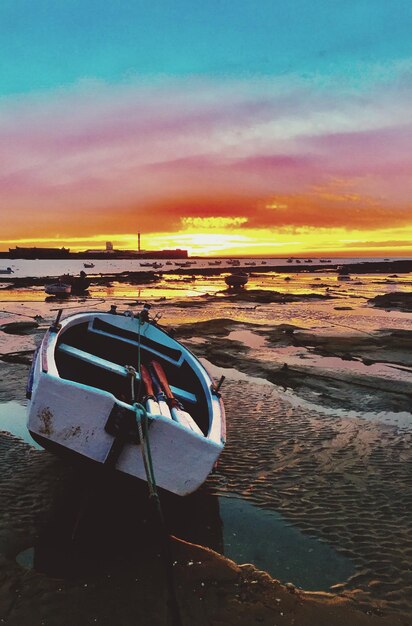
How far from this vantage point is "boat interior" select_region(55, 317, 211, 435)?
875cm

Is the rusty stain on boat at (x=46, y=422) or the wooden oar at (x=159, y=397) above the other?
the rusty stain on boat at (x=46, y=422)

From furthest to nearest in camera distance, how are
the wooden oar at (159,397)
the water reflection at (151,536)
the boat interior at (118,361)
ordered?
the boat interior at (118,361) < the wooden oar at (159,397) < the water reflection at (151,536)

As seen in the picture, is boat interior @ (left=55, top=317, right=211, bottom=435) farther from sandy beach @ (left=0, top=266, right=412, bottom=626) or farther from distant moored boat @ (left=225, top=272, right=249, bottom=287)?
distant moored boat @ (left=225, top=272, right=249, bottom=287)

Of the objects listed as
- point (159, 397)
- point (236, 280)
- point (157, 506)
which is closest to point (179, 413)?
point (159, 397)

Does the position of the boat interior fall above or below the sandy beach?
above

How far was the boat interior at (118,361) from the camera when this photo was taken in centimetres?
875

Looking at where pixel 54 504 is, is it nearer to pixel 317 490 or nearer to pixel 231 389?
pixel 317 490

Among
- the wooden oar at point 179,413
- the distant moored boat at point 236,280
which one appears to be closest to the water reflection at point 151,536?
the wooden oar at point 179,413

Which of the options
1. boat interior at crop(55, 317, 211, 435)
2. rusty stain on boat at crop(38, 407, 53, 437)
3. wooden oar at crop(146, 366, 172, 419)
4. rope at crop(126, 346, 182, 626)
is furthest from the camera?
boat interior at crop(55, 317, 211, 435)

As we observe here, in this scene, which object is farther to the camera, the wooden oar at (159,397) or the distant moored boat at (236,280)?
the distant moored boat at (236,280)

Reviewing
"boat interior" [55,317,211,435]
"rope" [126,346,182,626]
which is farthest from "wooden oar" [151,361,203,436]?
"rope" [126,346,182,626]

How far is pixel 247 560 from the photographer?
5.46 meters

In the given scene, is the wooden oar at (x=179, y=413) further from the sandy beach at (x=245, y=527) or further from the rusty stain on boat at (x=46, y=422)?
the rusty stain on boat at (x=46, y=422)

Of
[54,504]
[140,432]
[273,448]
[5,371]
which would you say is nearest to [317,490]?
[273,448]
